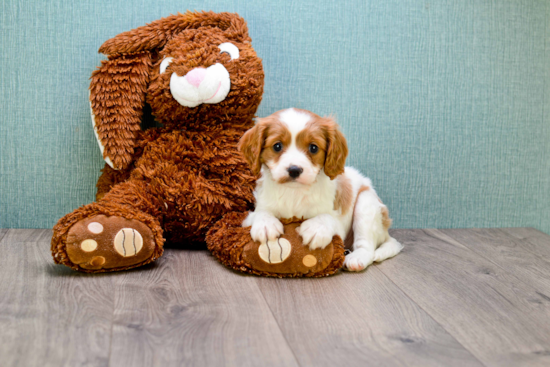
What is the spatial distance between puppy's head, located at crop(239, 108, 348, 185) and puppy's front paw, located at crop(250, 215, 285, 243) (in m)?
0.15

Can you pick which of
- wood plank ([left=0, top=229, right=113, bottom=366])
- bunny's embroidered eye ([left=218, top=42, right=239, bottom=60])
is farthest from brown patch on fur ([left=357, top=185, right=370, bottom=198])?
wood plank ([left=0, top=229, right=113, bottom=366])

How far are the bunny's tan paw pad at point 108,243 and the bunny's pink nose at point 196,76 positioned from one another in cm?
51

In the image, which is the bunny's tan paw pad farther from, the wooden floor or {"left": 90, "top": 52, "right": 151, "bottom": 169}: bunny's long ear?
{"left": 90, "top": 52, "right": 151, "bottom": 169}: bunny's long ear

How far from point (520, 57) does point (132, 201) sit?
1.73 meters

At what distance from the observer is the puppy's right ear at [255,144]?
1651mm

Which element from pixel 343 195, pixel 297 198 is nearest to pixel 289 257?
pixel 297 198

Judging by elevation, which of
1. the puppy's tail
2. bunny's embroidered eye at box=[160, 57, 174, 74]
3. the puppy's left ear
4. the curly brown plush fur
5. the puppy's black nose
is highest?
bunny's embroidered eye at box=[160, 57, 174, 74]

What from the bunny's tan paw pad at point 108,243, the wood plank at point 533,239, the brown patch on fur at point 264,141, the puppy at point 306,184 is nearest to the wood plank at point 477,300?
the puppy at point 306,184

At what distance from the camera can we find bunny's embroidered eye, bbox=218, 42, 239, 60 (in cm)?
188

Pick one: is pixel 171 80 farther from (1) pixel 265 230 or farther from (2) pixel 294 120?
(1) pixel 265 230

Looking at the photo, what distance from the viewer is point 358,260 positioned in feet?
5.77

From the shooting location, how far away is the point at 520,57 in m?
2.30

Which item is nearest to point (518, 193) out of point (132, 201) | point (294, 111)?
point (294, 111)

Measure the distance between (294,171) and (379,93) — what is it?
0.83m
